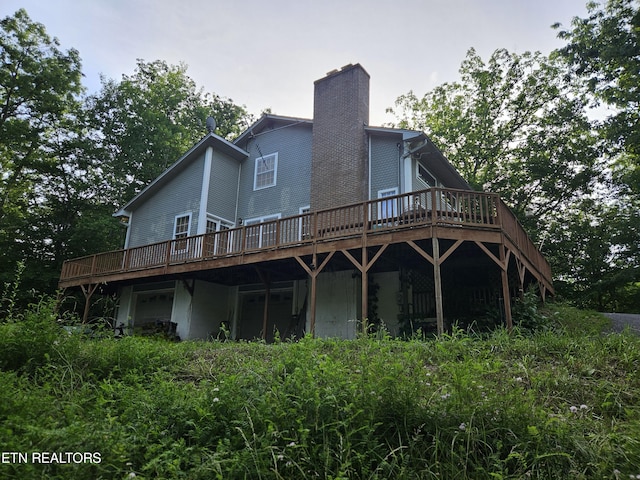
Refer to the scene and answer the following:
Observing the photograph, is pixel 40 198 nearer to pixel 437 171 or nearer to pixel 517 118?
pixel 437 171

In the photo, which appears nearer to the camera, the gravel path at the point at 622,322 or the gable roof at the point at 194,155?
the gravel path at the point at 622,322

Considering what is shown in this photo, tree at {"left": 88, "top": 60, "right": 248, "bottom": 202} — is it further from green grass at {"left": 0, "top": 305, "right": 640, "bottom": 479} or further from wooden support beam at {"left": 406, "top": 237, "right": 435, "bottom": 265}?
green grass at {"left": 0, "top": 305, "right": 640, "bottom": 479}

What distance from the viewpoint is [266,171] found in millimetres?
17641

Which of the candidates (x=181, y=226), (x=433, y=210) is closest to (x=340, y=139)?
(x=433, y=210)

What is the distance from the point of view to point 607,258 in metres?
21.8

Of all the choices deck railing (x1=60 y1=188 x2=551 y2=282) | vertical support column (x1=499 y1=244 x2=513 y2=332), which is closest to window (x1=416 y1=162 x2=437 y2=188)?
deck railing (x1=60 y1=188 x2=551 y2=282)

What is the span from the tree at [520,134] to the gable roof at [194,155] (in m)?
14.6

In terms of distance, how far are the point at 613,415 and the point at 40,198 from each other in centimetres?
2918

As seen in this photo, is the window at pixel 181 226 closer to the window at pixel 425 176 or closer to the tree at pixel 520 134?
the window at pixel 425 176

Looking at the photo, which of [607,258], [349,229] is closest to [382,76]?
[349,229]

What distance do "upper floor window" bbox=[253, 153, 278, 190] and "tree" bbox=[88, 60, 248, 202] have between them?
1298 centimetres

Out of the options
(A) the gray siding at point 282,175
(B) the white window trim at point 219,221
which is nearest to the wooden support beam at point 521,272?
(A) the gray siding at point 282,175

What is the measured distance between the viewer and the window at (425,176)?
47.8 feet

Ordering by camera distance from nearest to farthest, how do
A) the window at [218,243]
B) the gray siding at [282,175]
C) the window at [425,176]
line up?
the window at [218,243]
the window at [425,176]
the gray siding at [282,175]
